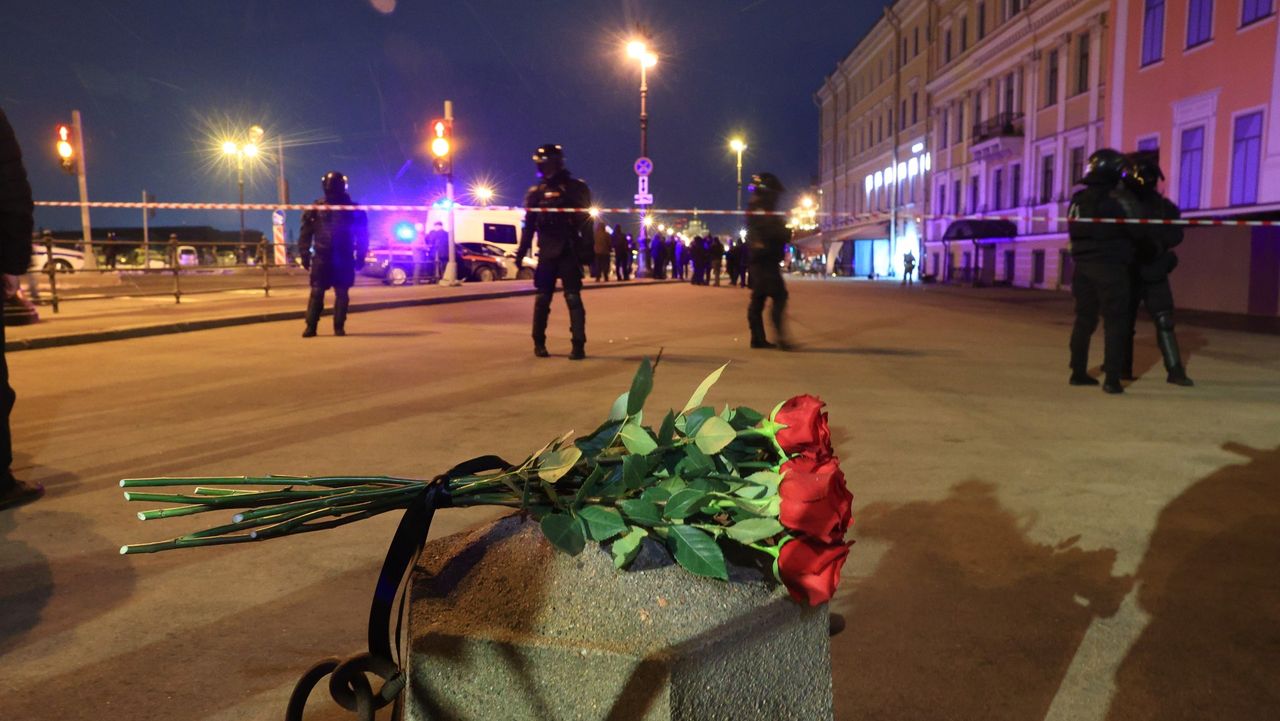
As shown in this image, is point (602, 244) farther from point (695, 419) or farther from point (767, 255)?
point (695, 419)

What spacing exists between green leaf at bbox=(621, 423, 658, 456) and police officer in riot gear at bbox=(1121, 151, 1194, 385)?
7359 millimetres

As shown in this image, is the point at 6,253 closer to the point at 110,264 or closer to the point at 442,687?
the point at 442,687

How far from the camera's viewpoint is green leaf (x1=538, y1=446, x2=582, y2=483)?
1530mm

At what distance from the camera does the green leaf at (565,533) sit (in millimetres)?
1396

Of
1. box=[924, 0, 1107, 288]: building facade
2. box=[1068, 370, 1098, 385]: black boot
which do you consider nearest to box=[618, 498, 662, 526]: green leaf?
box=[1068, 370, 1098, 385]: black boot

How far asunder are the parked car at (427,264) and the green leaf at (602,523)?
3004 centimetres

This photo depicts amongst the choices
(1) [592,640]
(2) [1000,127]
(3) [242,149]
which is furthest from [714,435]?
(3) [242,149]

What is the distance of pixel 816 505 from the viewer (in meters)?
1.41

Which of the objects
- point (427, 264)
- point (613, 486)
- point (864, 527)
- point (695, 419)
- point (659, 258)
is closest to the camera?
point (613, 486)

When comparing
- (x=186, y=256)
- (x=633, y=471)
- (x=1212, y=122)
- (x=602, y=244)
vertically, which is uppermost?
(x=1212, y=122)

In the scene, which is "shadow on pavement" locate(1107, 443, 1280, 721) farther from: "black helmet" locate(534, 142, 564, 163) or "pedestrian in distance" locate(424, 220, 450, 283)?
"pedestrian in distance" locate(424, 220, 450, 283)

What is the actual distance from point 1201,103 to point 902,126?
3457 cm

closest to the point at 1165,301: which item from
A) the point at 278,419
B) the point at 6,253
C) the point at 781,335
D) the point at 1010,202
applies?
the point at 781,335

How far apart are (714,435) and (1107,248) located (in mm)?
7016
